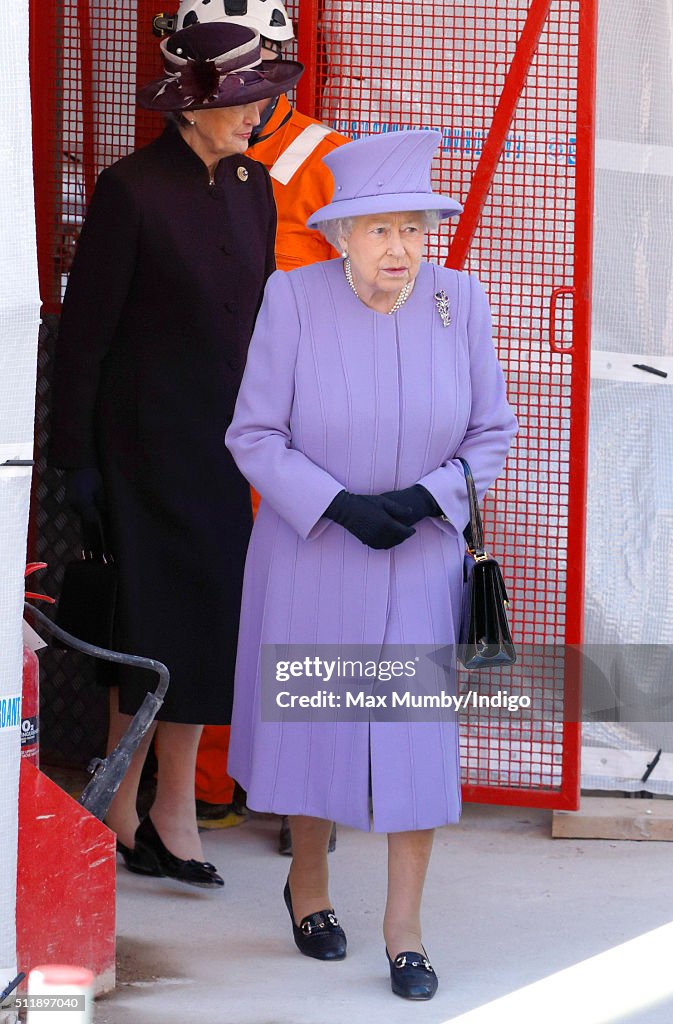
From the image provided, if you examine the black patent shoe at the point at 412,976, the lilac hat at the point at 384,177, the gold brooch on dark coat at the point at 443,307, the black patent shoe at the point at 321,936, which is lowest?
the black patent shoe at the point at 321,936

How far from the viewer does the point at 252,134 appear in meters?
4.32

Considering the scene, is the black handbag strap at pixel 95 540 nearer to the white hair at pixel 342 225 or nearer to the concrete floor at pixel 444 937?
the concrete floor at pixel 444 937

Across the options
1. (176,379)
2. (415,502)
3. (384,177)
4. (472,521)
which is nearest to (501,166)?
(176,379)

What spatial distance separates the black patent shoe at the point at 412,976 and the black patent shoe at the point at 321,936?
22cm

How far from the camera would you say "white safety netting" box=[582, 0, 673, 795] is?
4754 millimetres

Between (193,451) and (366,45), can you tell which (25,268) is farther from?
(366,45)

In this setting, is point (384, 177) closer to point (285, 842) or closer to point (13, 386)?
point (13, 386)

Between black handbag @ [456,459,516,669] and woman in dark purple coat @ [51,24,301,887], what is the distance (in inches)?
34.4

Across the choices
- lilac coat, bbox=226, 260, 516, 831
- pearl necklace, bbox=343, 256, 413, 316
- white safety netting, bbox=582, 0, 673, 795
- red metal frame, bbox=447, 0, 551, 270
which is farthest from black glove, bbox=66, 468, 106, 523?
white safety netting, bbox=582, 0, 673, 795

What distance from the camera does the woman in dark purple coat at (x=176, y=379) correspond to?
3965mm

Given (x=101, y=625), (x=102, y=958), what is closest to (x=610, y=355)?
(x=101, y=625)

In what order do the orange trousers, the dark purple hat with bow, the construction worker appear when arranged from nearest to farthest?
the dark purple hat with bow → the construction worker → the orange trousers

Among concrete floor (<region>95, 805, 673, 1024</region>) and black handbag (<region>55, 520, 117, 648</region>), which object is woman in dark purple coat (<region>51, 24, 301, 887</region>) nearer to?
black handbag (<region>55, 520, 117, 648</region>)

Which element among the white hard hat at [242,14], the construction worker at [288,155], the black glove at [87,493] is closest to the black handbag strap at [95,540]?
the black glove at [87,493]
